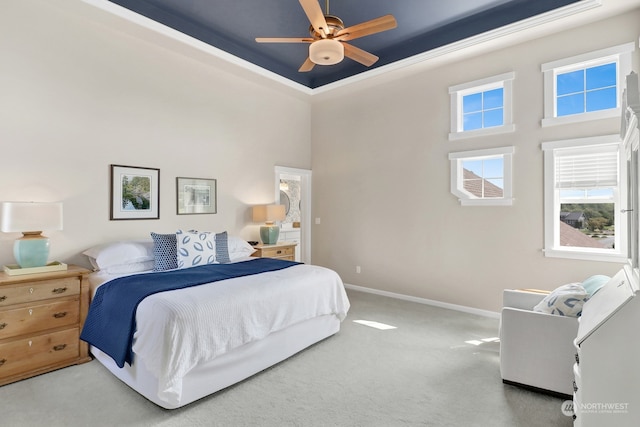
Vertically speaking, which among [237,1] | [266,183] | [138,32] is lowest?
[266,183]

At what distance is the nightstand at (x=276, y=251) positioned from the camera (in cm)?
480

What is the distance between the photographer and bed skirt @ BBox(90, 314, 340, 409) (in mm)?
2217

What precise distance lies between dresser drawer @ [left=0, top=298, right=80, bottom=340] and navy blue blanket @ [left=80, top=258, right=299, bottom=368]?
0.64ft

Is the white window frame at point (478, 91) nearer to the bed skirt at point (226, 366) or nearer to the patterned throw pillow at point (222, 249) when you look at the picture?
the bed skirt at point (226, 366)

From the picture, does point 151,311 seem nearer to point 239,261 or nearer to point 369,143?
point 239,261

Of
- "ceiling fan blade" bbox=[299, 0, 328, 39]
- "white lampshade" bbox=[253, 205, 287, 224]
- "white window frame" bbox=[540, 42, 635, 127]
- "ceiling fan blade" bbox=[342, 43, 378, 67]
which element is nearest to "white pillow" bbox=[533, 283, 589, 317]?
"white window frame" bbox=[540, 42, 635, 127]

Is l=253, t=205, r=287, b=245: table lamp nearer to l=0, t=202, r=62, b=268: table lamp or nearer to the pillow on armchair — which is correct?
l=0, t=202, r=62, b=268: table lamp

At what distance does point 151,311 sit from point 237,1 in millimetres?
3295

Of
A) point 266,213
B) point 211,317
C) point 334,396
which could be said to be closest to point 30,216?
point 211,317

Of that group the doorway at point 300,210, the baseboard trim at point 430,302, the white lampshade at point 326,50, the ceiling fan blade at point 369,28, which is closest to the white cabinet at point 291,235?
the doorway at point 300,210

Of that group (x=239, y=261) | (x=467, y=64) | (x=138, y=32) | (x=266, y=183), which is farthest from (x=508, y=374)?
(x=138, y=32)

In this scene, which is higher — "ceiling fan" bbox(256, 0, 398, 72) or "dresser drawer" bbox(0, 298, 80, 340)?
"ceiling fan" bbox(256, 0, 398, 72)

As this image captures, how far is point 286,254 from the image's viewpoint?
16.9ft

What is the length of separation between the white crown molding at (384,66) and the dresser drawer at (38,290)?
2.65m
